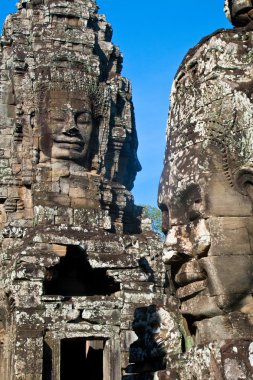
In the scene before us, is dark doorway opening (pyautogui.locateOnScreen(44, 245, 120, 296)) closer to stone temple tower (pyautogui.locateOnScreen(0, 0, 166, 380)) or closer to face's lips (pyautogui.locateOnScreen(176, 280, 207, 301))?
stone temple tower (pyautogui.locateOnScreen(0, 0, 166, 380))

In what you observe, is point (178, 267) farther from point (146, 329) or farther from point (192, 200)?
point (146, 329)

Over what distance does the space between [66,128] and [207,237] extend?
41.2ft

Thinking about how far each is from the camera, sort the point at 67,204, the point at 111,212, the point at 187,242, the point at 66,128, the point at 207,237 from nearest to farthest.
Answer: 1. the point at 207,237
2. the point at 187,242
3. the point at 67,204
4. the point at 66,128
5. the point at 111,212

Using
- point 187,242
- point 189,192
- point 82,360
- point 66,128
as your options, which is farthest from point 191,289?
point 82,360

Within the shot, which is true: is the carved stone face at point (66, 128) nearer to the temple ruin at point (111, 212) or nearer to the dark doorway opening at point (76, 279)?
the temple ruin at point (111, 212)

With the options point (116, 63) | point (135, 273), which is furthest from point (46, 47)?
point (135, 273)

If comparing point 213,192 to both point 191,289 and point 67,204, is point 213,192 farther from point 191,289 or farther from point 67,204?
point 67,204

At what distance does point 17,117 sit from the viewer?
55.7 feet

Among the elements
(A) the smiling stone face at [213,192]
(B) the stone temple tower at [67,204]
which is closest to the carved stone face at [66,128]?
(B) the stone temple tower at [67,204]

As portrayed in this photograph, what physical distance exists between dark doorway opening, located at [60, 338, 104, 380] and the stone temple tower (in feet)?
0.09

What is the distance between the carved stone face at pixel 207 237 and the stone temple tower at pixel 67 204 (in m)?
9.43

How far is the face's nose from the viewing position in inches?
142

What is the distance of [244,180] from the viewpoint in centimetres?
361

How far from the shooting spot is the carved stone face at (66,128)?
630 inches
